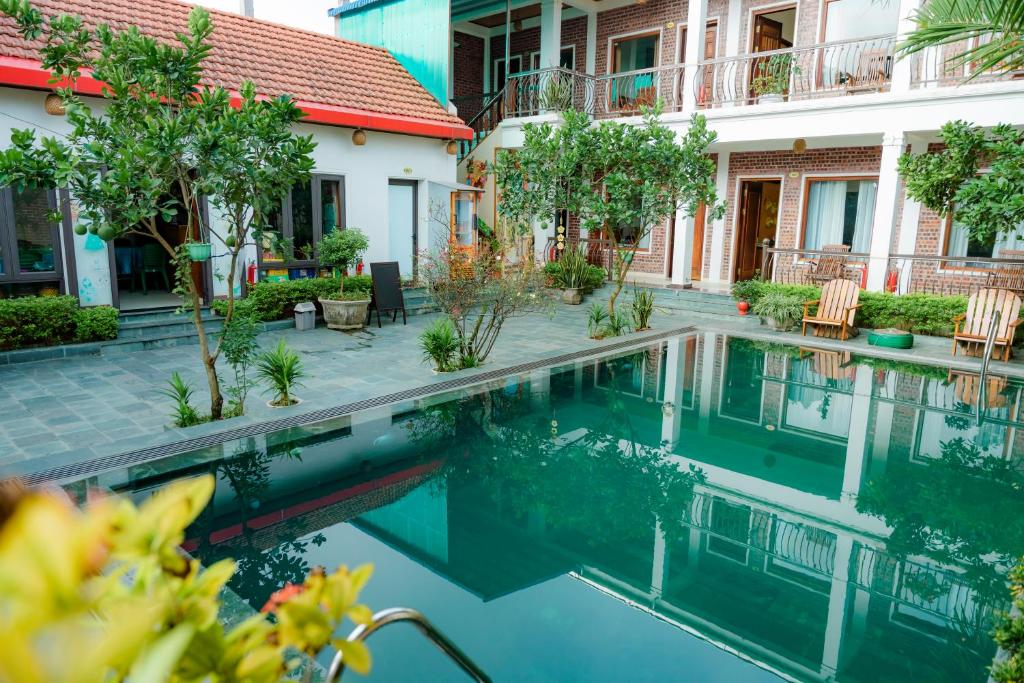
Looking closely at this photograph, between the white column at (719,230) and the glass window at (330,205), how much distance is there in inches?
350

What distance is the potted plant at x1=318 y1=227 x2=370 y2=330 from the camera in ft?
38.8

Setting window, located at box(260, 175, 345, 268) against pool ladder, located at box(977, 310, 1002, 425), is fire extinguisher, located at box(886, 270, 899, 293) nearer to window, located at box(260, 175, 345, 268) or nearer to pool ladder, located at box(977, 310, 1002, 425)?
pool ladder, located at box(977, 310, 1002, 425)

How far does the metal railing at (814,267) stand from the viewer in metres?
14.5

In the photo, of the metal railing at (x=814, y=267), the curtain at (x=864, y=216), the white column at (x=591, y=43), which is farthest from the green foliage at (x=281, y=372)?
the white column at (x=591, y=43)

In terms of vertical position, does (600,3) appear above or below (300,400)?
above

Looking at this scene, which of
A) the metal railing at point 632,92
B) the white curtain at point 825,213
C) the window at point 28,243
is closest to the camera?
the window at point 28,243

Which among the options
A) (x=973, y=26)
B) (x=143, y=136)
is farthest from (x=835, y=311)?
(x=143, y=136)

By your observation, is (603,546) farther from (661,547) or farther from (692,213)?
(692,213)

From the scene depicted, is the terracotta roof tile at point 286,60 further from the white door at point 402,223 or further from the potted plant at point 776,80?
the potted plant at point 776,80

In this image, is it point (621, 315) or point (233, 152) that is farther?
point (621, 315)

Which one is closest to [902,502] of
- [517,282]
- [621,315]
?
[517,282]

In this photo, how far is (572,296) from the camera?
15.8 metres

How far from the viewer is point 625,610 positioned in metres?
4.28

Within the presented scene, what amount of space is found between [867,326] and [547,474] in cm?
925
